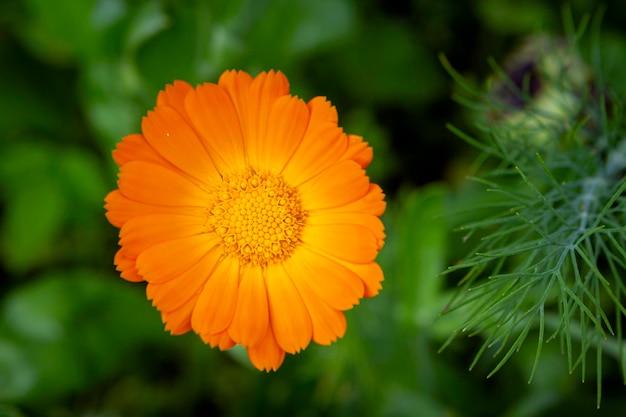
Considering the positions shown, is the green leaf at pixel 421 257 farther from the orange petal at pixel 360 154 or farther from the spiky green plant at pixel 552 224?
the orange petal at pixel 360 154

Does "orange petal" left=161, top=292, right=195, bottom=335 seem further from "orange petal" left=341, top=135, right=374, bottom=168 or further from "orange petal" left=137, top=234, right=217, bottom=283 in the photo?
"orange petal" left=341, top=135, right=374, bottom=168

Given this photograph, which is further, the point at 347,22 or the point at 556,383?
the point at 347,22

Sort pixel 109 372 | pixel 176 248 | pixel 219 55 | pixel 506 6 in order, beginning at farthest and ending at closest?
pixel 506 6, pixel 109 372, pixel 219 55, pixel 176 248

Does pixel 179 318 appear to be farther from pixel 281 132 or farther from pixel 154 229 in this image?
pixel 281 132

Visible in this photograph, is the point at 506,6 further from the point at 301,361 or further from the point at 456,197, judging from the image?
the point at 301,361

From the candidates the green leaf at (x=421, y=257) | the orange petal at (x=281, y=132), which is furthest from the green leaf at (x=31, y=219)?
the orange petal at (x=281, y=132)

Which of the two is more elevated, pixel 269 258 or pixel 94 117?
pixel 94 117

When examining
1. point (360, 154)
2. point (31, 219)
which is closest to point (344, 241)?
point (360, 154)

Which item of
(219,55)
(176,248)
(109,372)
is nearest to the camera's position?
(176,248)

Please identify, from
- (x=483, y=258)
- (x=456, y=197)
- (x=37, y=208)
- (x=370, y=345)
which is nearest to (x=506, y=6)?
(x=456, y=197)
